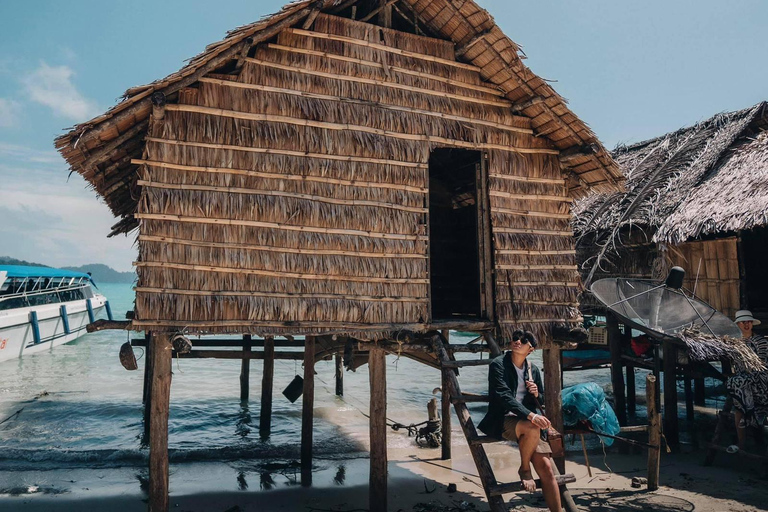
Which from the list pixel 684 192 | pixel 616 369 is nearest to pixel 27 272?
pixel 616 369

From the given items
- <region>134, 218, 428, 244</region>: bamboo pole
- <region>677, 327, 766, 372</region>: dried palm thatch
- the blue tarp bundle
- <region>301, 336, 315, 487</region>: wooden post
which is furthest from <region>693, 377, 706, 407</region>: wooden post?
<region>134, 218, 428, 244</region>: bamboo pole

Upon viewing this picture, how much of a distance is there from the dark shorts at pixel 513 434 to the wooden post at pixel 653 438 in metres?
2.92

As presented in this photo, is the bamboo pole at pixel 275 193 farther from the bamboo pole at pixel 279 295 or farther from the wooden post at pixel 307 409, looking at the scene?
the wooden post at pixel 307 409

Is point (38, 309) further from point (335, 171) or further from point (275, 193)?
point (335, 171)

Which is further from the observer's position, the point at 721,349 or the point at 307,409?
the point at 307,409

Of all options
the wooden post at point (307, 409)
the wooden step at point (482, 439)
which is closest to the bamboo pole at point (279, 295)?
the wooden step at point (482, 439)

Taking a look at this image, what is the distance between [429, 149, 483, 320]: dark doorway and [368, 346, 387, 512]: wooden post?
295 cm

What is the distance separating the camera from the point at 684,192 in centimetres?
1016

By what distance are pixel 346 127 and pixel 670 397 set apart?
736cm

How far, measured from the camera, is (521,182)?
722 centimetres

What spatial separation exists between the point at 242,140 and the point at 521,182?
375 cm

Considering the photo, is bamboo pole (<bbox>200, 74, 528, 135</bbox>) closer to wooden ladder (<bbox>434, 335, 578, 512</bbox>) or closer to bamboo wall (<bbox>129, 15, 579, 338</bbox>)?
bamboo wall (<bbox>129, 15, 579, 338</bbox>)

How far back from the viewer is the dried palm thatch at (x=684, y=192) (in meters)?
8.94

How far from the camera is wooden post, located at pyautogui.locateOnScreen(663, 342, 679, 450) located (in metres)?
9.15
